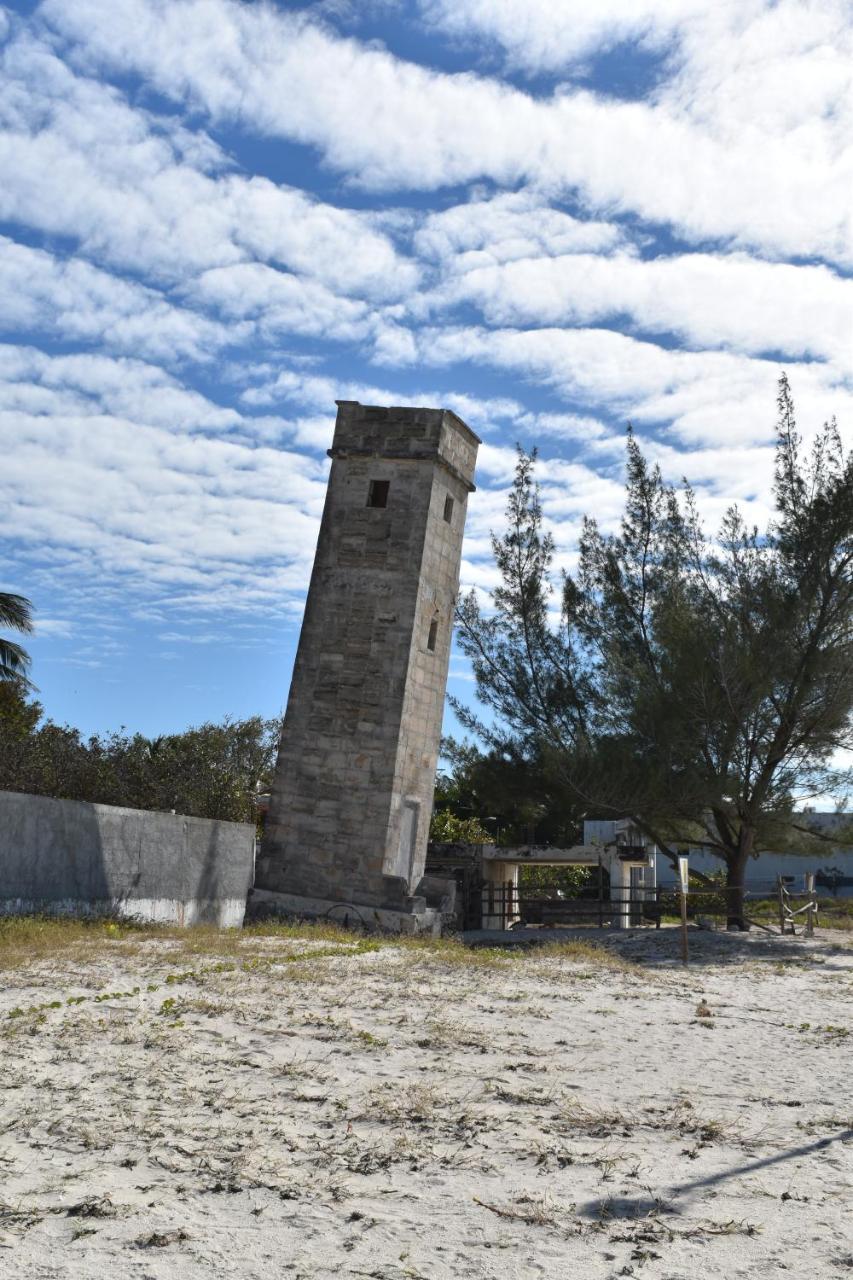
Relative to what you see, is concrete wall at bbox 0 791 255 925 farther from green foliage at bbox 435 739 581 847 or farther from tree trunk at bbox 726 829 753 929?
tree trunk at bbox 726 829 753 929

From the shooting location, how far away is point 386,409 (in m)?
20.8

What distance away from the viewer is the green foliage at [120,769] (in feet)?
72.0

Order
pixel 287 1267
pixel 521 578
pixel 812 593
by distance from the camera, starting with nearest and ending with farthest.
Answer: pixel 287 1267
pixel 812 593
pixel 521 578

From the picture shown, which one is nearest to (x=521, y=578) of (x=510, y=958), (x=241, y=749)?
(x=510, y=958)

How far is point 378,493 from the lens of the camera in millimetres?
20500

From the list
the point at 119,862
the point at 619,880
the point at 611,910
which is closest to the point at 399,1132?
the point at 119,862

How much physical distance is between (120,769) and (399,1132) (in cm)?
2051

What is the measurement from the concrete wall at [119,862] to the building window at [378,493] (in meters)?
5.88

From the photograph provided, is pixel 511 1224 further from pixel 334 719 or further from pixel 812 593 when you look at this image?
pixel 812 593

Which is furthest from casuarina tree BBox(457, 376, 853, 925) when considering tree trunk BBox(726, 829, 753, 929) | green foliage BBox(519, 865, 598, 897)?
green foliage BBox(519, 865, 598, 897)

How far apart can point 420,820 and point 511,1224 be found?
1561 cm

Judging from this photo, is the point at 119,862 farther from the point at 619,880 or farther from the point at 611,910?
the point at 619,880

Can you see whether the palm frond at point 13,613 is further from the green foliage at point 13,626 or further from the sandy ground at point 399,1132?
the sandy ground at point 399,1132

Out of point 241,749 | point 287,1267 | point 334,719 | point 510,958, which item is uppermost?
point 241,749
